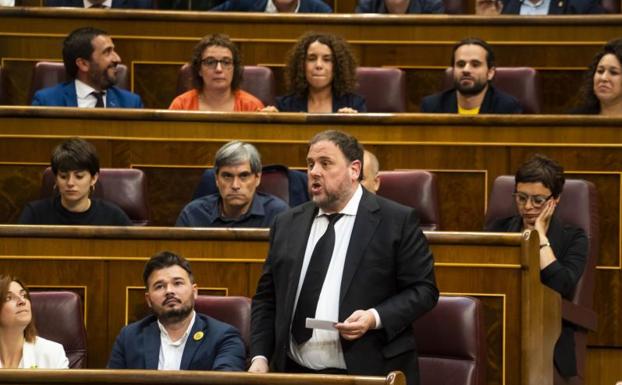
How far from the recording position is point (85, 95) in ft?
10.3

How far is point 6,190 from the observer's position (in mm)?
2785

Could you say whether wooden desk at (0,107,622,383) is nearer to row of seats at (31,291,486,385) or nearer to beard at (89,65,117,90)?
beard at (89,65,117,90)

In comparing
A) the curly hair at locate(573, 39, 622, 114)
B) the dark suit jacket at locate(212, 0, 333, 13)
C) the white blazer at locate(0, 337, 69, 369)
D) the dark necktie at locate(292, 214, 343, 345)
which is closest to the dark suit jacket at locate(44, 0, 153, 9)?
the dark suit jacket at locate(212, 0, 333, 13)

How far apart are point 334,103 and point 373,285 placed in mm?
1179

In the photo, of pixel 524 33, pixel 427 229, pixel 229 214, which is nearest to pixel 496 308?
pixel 427 229

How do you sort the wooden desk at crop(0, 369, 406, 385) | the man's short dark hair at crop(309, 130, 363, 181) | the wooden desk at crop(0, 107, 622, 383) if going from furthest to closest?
the wooden desk at crop(0, 107, 622, 383)
the man's short dark hair at crop(309, 130, 363, 181)
the wooden desk at crop(0, 369, 406, 385)

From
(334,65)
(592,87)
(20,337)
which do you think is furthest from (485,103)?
(20,337)

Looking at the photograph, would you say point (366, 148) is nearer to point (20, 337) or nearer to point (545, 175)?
point (545, 175)

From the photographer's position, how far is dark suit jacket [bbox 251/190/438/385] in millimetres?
1889

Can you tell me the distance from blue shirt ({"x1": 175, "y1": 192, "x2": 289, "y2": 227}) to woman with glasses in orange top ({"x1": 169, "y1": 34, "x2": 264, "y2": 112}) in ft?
1.61

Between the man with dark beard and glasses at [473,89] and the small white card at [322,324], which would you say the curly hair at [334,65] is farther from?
the small white card at [322,324]

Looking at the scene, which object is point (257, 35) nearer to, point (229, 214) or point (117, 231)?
point (229, 214)

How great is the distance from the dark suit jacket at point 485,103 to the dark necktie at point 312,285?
117cm

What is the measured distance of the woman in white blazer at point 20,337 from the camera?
2.17 m
